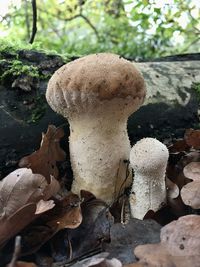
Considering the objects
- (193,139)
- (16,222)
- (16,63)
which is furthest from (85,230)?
(16,63)

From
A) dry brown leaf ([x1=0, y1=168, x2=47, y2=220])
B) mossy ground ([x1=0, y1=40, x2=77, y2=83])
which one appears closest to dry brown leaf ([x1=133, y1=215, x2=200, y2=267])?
dry brown leaf ([x1=0, y1=168, x2=47, y2=220])

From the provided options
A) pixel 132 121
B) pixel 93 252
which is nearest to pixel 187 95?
pixel 132 121

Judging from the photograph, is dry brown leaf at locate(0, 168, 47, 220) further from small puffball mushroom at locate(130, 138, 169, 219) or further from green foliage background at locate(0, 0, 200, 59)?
green foliage background at locate(0, 0, 200, 59)

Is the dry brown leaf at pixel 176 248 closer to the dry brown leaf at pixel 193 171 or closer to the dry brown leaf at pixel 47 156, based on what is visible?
the dry brown leaf at pixel 193 171

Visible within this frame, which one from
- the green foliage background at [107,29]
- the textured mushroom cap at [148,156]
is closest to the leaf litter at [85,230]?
the textured mushroom cap at [148,156]

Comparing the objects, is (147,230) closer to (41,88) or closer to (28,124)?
(28,124)

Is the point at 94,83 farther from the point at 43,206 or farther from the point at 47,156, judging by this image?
the point at 43,206
